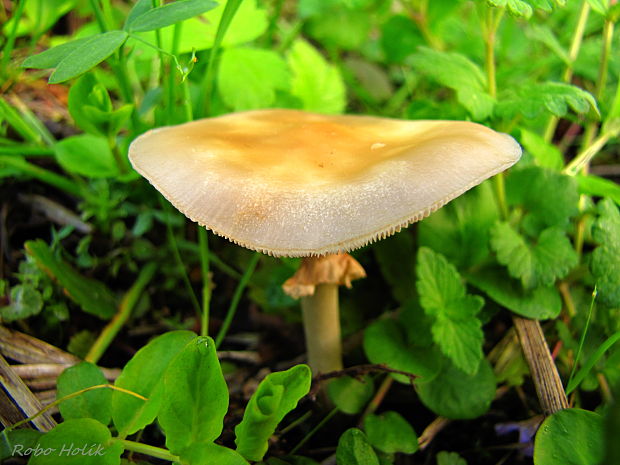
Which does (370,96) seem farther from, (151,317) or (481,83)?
(151,317)

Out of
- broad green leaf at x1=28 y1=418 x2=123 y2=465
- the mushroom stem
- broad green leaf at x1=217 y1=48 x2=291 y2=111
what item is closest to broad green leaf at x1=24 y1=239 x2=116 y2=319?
broad green leaf at x1=28 y1=418 x2=123 y2=465

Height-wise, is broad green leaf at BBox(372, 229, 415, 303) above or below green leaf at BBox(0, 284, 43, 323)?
below

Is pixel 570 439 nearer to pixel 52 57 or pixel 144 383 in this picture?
pixel 144 383

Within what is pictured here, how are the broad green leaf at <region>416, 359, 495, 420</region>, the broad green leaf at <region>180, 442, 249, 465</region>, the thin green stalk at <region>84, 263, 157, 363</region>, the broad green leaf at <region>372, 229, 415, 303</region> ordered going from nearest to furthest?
the broad green leaf at <region>180, 442, 249, 465</region> < the broad green leaf at <region>416, 359, 495, 420</region> < the thin green stalk at <region>84, 263, 157, 363</region> < the broad green leaf at <region>372, 229, 415, 303</region>

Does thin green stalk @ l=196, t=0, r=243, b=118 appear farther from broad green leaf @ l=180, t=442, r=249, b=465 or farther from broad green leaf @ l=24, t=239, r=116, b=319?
broad green leaf @ l=180, t=442, r=249, b=465

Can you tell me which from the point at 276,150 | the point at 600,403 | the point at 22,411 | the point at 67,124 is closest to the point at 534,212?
the point at 600,403

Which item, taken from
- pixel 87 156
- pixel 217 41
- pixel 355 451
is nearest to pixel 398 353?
pixel 355 451
